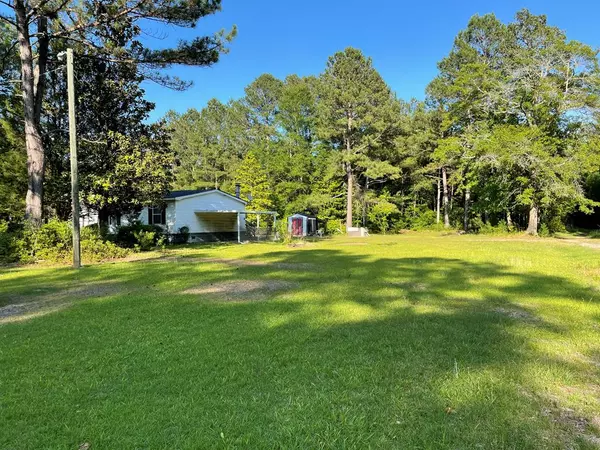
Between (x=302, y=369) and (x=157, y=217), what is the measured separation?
73.0ft

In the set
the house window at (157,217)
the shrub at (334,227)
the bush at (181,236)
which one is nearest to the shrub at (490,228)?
the shrub at (334,227)

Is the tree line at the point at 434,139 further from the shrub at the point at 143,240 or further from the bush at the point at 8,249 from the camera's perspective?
the bush at the point at 8,249

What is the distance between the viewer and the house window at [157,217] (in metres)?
23.8

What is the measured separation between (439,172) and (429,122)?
21.1ft

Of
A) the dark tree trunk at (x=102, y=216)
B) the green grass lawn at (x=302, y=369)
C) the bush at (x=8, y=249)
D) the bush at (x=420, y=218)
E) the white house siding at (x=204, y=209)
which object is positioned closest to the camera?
the green grass lawn at (x=302, y=369)

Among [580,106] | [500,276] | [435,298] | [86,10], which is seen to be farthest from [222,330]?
[580,106]

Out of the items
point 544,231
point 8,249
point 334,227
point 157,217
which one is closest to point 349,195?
point 334,227

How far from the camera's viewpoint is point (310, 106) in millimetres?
41594

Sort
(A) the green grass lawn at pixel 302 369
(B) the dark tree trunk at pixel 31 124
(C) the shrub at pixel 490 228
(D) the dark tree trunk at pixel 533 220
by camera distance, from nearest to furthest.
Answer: (A) the green grass lawn at pixel 302 369
(B) the dark tree trunk at pixel 31 124
(D) the dark tree trunk at pixel 533 220
(C) the shrub at pixel 490 228

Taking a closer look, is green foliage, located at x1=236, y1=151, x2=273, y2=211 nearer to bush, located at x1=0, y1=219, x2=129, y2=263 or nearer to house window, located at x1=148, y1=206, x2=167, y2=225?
house window, located at x1=148, y1=206, x2=167, y2=225

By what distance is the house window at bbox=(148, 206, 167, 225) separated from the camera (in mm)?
23797

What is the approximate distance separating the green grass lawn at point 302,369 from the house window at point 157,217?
16.4 m

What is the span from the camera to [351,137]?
34844 millimetres

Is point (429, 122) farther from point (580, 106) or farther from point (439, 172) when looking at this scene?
point (580, 106)
